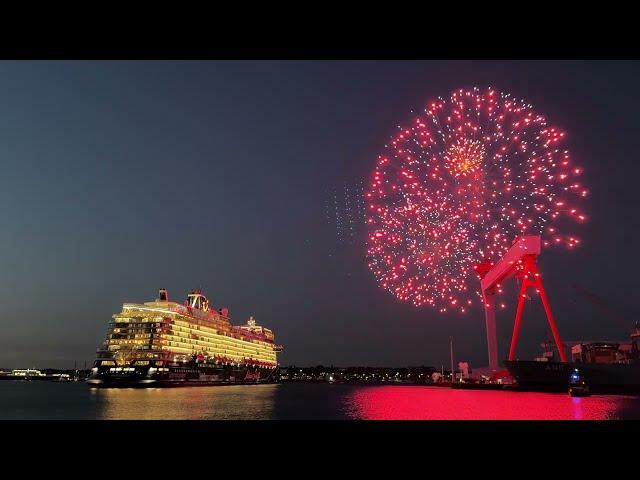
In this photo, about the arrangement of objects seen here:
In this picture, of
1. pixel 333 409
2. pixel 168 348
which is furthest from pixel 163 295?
pixel 333 409

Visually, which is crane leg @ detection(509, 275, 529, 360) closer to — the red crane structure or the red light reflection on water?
the red crane structure

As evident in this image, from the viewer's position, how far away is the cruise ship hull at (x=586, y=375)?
5216 cm

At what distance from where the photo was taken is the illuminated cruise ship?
70.3 meters

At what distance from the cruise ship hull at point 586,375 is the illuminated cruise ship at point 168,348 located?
45367 millimetres

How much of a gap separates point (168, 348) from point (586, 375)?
52.9 meters

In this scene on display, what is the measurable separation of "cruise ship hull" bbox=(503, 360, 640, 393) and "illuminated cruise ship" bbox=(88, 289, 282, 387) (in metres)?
45.4

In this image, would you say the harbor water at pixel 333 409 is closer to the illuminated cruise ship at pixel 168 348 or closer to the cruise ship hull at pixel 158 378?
the cruise ship hull at pixel 158 378

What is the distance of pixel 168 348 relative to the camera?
73.9 meters

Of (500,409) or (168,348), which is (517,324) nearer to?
(500,409)
